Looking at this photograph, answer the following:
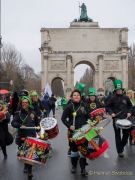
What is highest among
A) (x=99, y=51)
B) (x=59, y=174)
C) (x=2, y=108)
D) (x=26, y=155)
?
(x=99, y=51)

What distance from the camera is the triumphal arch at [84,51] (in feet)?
227

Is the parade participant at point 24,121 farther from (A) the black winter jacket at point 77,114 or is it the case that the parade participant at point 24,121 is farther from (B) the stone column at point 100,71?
(B) the stone column at point 100,71

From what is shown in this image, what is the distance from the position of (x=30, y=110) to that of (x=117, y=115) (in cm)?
303

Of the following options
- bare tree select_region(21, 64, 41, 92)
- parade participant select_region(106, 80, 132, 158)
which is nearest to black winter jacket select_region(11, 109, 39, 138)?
parade participant select_region(106, 80, 132, 158)

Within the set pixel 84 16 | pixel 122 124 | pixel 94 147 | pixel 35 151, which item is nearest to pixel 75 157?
pixel 94 147

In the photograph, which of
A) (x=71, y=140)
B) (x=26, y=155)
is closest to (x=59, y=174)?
(x=71, y=140)

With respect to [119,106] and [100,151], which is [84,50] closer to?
[119,106]

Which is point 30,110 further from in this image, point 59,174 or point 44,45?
point 44,45

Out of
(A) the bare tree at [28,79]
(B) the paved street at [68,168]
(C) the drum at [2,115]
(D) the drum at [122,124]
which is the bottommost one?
(B) the paved street at [68,168]

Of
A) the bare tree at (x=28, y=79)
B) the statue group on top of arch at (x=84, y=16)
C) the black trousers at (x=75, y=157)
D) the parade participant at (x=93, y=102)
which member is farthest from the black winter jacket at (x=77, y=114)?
the bare tree at (x=28, y=79)

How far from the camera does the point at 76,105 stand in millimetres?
9180

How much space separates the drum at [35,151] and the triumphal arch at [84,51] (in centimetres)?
6091

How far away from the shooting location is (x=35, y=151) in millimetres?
7844

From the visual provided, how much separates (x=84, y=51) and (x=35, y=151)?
6226 centimetres
